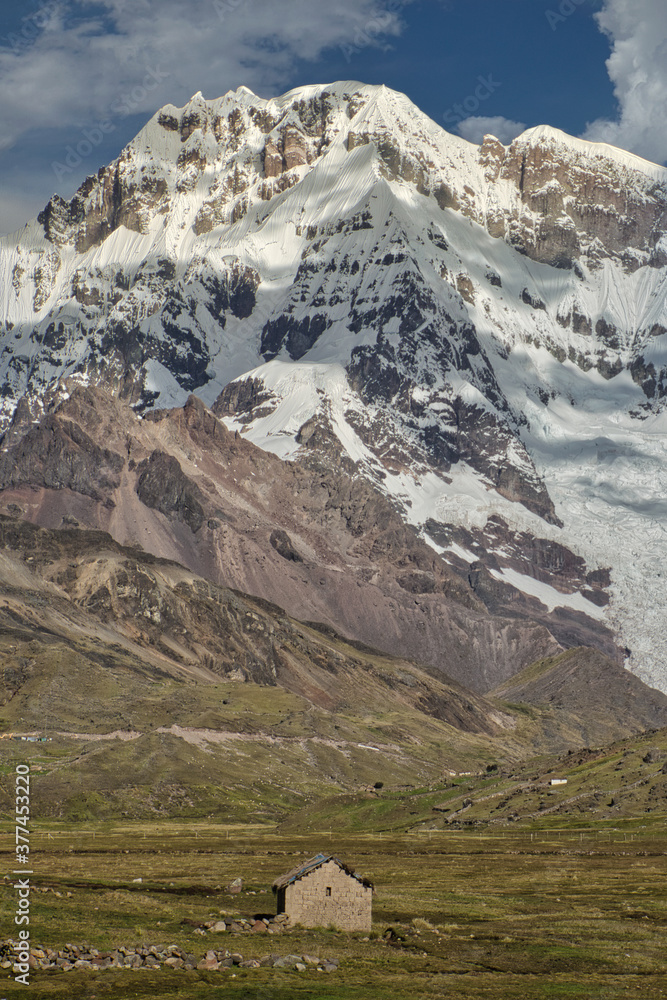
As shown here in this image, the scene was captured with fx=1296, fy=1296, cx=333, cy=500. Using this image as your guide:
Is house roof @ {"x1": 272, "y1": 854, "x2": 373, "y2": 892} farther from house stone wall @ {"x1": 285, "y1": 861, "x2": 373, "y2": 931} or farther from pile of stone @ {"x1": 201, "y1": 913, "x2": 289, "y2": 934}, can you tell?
pile of stone @ {"x1": 201, "y1": 913, "x2": 289, "y2": 934}

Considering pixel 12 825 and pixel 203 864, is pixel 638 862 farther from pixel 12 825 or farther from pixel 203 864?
pixel 12 825

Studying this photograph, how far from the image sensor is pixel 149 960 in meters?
47.4

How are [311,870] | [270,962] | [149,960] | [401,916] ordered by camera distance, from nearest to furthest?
[149,960], [270,962], [311,870], [401,916]

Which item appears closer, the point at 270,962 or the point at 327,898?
the point at 270,962

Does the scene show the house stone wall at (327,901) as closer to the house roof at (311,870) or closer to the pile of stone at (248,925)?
the house roof at (311,870)

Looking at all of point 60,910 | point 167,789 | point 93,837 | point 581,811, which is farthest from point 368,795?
point 60,910

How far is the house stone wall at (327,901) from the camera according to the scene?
5703 cm

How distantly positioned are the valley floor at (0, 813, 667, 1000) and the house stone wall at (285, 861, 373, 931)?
0.94 m

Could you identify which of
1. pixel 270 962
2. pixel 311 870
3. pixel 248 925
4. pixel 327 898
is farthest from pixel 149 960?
pixel 327 898

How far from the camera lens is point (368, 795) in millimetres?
159625

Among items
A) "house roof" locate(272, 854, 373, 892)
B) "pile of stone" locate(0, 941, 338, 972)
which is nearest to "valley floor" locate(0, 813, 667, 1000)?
"pile of stone" locate(0, 941, 338, 972)

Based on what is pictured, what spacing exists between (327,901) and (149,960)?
1168 cm

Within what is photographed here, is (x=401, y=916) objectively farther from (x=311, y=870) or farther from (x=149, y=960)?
(x=149, y=960)

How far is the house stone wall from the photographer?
57031 millimetres
